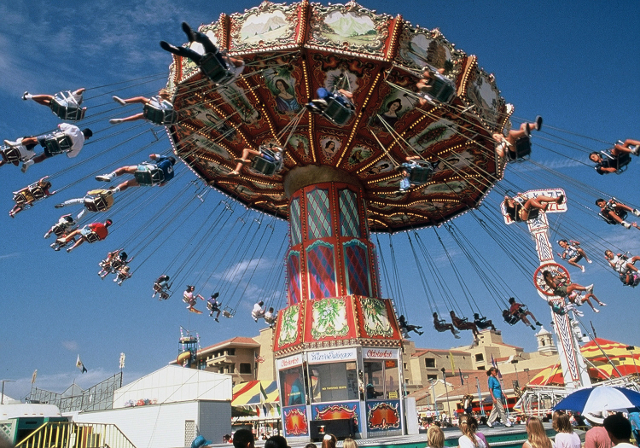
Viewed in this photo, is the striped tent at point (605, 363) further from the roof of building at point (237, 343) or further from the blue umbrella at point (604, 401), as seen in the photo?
the roof of building at point (237, 343)

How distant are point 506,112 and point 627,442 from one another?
1280 cm

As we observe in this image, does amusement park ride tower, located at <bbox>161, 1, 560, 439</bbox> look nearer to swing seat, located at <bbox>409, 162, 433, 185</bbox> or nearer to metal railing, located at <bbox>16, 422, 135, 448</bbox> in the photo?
swing seat, located at <bbox>409, 162, 433, 185</bbox>

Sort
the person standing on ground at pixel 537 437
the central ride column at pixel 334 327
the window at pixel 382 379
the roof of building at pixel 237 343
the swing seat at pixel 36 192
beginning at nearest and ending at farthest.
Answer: the person standing on ground at pixel 537 437 < the swing seat at pixel 36 192 < the central ride column at pixel 334 327 < the window at pixel 382 379 < the roof of building at pixel 237 343

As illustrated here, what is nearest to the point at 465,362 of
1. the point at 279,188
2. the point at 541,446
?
the point at 279,188

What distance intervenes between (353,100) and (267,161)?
3.37 m

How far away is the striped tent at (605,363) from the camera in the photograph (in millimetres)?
29000

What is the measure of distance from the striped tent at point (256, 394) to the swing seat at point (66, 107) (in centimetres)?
2516

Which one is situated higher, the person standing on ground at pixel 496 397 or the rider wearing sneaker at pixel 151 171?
the rider wearing sneaker at pixel 151 171

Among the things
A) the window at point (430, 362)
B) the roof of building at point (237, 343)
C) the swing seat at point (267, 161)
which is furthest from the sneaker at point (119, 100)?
the window at point (430, 362)

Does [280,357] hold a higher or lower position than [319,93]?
lower

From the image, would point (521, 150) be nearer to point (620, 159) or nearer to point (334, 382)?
point (620, 159)

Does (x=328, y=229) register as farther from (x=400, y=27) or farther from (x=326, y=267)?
(x=400, y=27)

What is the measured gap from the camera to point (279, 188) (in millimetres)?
18625

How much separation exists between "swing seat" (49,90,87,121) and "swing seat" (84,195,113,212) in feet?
6.25
